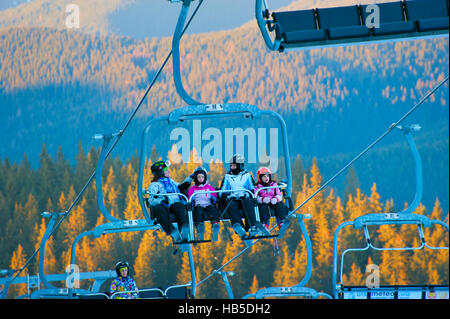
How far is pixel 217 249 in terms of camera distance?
5862 centimetres

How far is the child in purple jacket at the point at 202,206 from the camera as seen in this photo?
358 inches

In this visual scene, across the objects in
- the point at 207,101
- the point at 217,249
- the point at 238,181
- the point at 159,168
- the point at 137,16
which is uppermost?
the point at 137,16

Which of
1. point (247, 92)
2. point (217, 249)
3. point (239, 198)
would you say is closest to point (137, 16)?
point (247, 92)

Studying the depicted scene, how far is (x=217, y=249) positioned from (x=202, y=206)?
163 feet

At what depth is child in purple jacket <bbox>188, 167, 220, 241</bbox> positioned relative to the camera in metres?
9.09

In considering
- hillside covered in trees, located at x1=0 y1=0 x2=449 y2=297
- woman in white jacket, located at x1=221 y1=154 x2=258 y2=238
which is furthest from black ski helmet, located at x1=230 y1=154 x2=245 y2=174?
hillside covered in trees, located at x1=0 y1=0 x2=449 y2=297

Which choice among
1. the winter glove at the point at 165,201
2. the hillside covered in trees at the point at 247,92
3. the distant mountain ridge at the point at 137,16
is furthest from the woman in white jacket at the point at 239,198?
the distant mountain ridge at the point at 137,16

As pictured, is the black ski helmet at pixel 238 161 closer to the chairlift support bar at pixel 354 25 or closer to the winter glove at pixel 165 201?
the winter glove at pixel 165 201

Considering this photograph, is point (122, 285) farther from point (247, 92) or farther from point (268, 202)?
point (247, 92)

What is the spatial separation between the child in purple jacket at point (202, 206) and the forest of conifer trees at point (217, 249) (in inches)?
1702

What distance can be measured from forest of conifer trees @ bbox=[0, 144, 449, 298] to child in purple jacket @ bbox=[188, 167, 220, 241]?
43238 millimetres

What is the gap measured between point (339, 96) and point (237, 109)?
83022 millimetres

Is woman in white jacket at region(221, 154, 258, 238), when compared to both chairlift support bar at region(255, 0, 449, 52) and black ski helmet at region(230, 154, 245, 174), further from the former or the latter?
chairlift support bar at region(255, 0, 449, 52)
